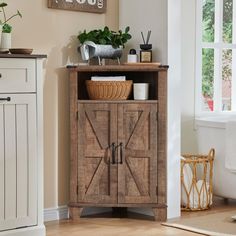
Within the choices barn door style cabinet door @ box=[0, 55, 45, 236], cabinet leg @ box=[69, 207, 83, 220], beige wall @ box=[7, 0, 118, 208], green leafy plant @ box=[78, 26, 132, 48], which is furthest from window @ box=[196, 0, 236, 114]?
barn door style cabinet door @ box=[0, 55, 45, 236]

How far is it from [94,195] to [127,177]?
0.87 feet

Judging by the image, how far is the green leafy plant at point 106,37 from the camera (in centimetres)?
450

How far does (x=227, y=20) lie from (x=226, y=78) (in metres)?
0.52

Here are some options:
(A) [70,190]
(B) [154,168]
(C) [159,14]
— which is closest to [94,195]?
(A) [70,190]

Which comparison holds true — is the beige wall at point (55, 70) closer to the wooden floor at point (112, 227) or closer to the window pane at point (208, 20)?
the wooden floor at point (112, 227)

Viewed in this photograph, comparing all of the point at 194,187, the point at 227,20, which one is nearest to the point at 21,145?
the point at 194,187

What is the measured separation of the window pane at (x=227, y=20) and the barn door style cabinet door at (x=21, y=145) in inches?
96.6

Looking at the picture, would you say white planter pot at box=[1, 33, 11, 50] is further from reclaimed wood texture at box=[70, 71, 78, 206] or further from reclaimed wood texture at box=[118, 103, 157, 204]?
reclaimed wood texture at box=[118, 103, 157, 204]

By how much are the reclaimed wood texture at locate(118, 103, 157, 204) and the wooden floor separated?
0.16 m

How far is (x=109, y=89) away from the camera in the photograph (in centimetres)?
444

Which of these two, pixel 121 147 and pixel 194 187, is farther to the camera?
pixel 194 187

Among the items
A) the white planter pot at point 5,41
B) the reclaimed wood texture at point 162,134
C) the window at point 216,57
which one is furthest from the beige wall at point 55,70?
the window at point 216,57

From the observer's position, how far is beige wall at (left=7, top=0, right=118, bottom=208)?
14.3ft

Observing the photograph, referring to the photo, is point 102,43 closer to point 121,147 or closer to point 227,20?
point 121,147
